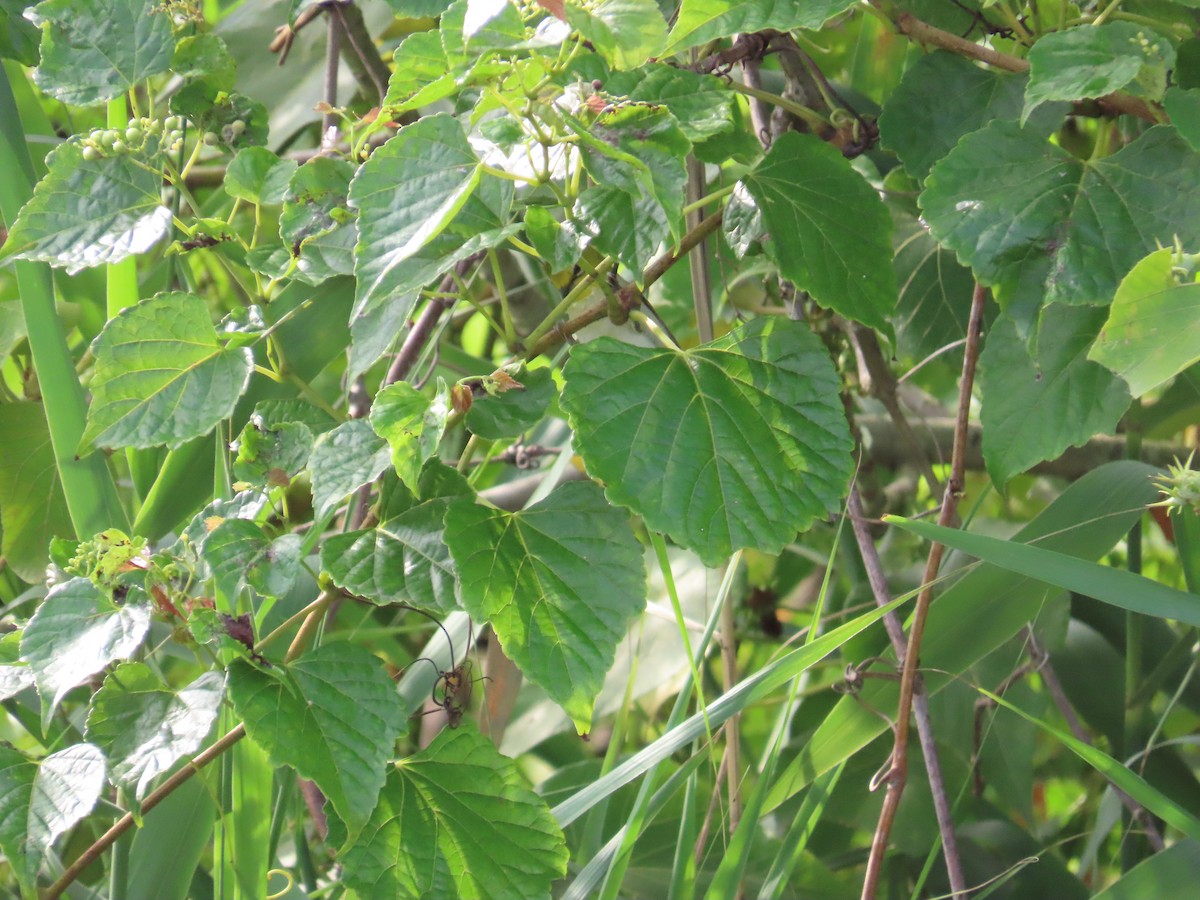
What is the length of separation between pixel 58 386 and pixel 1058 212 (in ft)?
2.09

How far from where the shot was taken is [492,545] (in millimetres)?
561

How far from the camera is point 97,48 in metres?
0.67

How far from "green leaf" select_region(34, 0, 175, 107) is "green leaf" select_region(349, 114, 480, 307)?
0.26m

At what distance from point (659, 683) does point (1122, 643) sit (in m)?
0.49

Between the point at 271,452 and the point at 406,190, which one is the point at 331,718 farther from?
the point at 406,190

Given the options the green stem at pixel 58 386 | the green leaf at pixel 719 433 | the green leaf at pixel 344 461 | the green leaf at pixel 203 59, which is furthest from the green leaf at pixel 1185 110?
the green stem at pixel 58 386

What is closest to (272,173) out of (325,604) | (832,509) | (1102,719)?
(325,604)

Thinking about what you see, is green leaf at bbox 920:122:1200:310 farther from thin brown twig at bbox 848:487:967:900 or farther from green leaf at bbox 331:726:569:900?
green leaf at bbox 331:726:569:900

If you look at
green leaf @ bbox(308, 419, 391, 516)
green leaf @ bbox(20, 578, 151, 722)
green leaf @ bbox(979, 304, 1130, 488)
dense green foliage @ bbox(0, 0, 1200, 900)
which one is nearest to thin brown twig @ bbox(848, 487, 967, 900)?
dense green foliage @ bbox(0, 0, 1200, 900)

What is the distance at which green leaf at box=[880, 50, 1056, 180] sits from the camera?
2.23 feet

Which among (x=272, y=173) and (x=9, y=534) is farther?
(x=9, y=534)

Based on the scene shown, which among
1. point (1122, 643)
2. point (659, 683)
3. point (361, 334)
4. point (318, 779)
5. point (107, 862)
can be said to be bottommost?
point (1122, 643)

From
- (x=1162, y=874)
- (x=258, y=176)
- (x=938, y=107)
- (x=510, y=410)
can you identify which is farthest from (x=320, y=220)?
(x=1162, y=874)

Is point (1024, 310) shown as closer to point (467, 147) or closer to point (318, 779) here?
point (467, 147)
